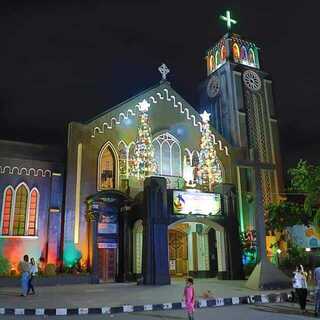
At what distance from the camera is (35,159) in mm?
25109

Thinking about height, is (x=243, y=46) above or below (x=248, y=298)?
above

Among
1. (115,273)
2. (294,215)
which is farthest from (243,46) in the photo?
(115,273)

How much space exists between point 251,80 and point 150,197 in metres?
21.8

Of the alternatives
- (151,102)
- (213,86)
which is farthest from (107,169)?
(213,86)

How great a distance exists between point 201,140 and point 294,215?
29.0ft

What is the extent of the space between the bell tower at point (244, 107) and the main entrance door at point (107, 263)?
11.1 meters

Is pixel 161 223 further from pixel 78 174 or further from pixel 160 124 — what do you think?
pixel 160 124

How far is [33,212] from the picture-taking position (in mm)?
24234

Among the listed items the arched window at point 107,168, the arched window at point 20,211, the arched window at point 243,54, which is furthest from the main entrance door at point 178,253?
the arched window at point 243,54

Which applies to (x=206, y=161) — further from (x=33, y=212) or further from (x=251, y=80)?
(x=251, y=80)

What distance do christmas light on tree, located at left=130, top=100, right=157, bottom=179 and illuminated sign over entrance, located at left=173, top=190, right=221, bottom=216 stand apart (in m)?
3.42

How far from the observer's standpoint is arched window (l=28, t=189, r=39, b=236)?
78.2ft

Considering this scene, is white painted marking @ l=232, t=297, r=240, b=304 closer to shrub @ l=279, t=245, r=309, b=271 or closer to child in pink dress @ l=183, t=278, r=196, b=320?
child in pink dress @ l=183, t=278, r=196, b=320

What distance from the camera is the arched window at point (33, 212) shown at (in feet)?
Result: 78.2
